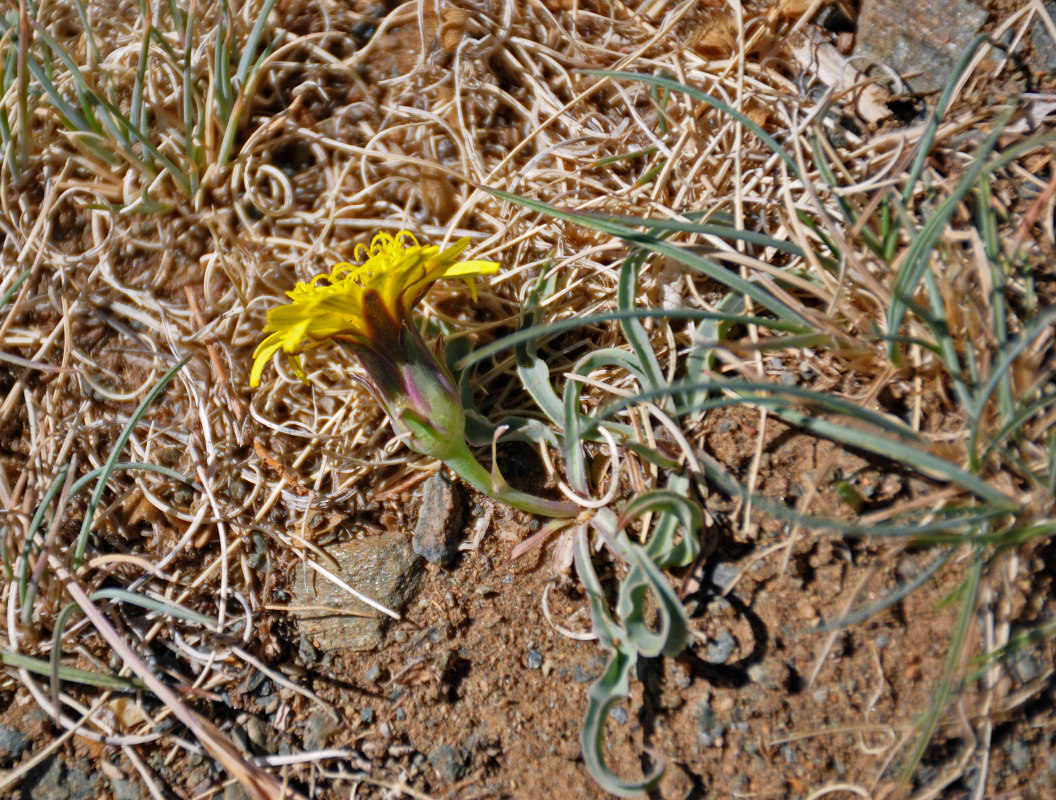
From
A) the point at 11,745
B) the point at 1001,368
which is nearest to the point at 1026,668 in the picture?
the point at 1001,368

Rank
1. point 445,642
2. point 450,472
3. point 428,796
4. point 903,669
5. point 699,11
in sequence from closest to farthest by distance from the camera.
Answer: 1. point 903,669
2. point 428,796
3. point 445,642
4. point 450,472
5. point 699,11

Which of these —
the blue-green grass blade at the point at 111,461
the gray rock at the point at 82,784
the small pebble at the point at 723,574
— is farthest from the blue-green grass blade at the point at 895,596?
the gray rock at the point at 82,784

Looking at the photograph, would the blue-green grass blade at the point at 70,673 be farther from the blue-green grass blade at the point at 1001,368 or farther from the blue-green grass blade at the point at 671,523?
the blue-green grass blade at the point at 1001,368

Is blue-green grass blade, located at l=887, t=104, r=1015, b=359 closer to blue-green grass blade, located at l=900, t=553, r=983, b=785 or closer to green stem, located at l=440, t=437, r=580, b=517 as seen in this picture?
blue-green grass blade, located at l=900, t=553, r=983, b=785

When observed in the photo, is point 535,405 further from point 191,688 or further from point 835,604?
point 191,688

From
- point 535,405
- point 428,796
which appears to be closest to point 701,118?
point 535,405

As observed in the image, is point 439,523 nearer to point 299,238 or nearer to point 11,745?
point 299,238
